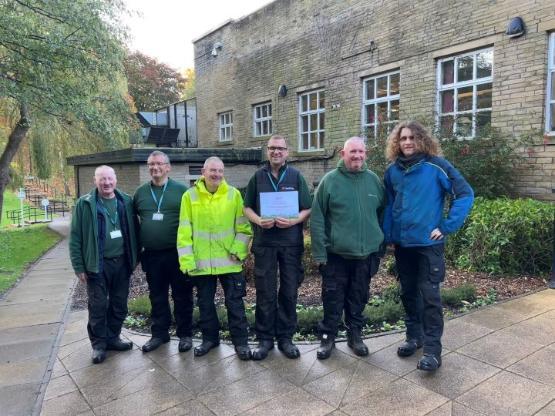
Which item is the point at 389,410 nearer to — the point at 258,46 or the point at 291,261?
the point at 291,261

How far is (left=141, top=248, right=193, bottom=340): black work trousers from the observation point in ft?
13.4

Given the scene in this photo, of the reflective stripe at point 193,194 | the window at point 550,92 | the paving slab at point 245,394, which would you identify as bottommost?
the paving slab at point 245,394

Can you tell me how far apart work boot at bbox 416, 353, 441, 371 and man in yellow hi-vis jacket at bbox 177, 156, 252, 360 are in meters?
1.43

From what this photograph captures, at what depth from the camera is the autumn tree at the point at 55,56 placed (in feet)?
23.4

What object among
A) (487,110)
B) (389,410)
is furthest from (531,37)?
(389,410)

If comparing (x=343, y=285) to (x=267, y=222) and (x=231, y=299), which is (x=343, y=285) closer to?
(x=267, y=222)

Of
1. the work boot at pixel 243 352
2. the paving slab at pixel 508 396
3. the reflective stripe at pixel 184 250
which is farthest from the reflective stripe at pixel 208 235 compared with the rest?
the paving slab at pixel 508 396

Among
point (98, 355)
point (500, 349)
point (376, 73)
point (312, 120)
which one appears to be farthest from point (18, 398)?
point (312, 120)

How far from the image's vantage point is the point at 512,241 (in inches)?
240

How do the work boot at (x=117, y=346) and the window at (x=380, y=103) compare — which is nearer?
the work boot at (x=117, y=346)

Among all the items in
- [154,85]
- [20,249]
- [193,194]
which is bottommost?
[20,249]

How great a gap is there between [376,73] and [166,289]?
8867 millimetres

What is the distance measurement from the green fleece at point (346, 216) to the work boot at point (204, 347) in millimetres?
1330

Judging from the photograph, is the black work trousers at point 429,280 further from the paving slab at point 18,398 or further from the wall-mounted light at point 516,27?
the wall-mounted light at point 516,27
